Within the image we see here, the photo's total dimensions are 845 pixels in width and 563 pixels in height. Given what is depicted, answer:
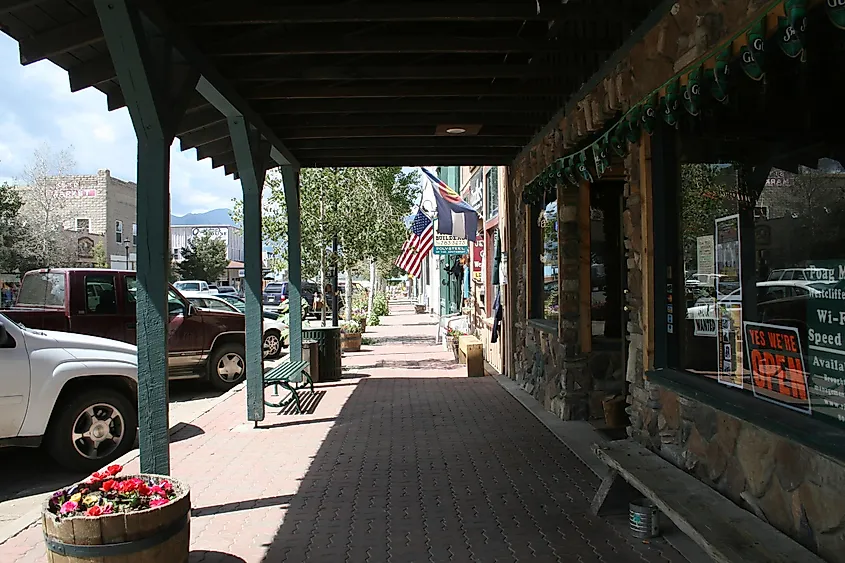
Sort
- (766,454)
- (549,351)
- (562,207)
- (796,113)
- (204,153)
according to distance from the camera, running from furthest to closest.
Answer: (204,153), (549,351), (562,207), (796,113), (766,454)

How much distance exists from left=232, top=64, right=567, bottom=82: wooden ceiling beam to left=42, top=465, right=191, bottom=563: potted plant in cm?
399

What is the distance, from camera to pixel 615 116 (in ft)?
19.8

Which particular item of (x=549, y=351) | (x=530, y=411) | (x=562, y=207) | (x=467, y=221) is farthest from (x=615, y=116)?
(x=467, y=221)

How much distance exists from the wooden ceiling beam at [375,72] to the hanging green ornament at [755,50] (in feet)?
10.2

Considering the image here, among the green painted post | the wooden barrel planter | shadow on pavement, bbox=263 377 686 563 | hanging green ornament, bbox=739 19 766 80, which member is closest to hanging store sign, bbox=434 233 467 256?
the green painted post

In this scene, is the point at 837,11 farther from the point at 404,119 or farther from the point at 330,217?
the point at 330,217

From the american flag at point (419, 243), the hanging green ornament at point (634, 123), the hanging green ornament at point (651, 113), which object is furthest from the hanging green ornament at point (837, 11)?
the american flag at point (419, 243)

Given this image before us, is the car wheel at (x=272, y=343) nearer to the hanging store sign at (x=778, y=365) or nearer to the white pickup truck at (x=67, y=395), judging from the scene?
the white pickup truck at (x=67, y=395)

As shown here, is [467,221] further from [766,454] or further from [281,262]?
[766,454]

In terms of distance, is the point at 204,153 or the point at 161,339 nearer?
the point at 161,339

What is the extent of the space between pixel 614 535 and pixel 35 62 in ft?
16.9

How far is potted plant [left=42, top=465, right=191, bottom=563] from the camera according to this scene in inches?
126

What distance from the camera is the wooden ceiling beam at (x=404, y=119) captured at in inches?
322

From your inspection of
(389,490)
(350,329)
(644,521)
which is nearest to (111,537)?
(389,490)
